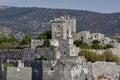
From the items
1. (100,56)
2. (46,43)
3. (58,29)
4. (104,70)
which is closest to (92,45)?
(100,56)

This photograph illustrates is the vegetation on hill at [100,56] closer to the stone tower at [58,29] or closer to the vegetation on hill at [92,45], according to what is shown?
the vegetation on hill at [92,45]

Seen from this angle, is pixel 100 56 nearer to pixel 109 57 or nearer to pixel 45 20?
pixel 109 57

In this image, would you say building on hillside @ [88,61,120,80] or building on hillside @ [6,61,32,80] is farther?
building on hillside @ [88,61,120,80]

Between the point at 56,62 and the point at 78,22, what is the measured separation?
92303 mm

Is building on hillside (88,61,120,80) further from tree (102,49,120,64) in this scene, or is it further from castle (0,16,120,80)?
tree (102,49,120,64)

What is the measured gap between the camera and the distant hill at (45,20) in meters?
136

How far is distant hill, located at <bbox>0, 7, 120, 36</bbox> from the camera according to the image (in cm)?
13650

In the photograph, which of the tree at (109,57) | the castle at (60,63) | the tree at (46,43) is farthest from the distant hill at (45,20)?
the tree at (46,43)

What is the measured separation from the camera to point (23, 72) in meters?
45.4

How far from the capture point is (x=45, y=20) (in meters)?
157

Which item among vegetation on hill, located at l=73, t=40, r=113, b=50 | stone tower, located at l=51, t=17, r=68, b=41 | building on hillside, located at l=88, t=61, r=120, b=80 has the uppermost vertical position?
stone tower, located at l=51, t=17, r=68, b=41

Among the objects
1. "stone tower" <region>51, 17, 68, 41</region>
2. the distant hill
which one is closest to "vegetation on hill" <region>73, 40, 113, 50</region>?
"stone tower" <region>51, 17, 68, 41</region>

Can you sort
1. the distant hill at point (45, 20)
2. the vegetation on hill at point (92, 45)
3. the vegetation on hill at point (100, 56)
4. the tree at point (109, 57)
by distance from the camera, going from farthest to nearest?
the distant hill at point (45, 20)
the vegetation on hill at point (92, 45)
the tree at point (109, 57)
the vegetation on hill at point (100, 56)

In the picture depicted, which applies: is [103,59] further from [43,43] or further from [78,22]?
[78,22]
